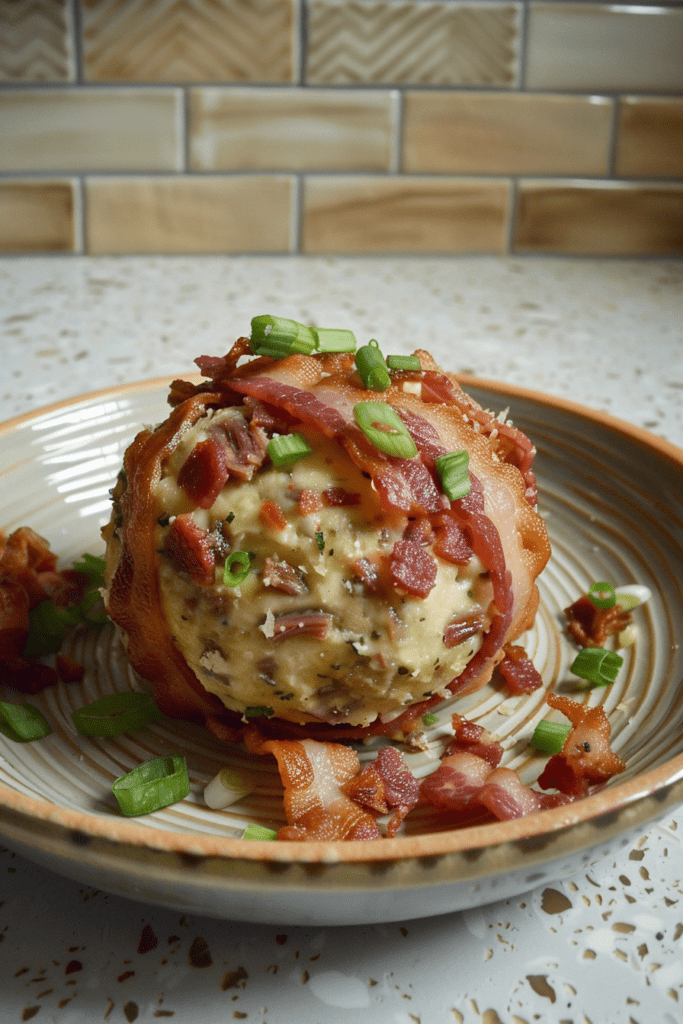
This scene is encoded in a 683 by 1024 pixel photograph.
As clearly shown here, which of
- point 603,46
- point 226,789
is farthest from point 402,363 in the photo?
point 603,46

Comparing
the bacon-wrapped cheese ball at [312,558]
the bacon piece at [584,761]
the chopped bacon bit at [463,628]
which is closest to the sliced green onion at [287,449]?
the bacon-wrapped cheese ball at [312,558]

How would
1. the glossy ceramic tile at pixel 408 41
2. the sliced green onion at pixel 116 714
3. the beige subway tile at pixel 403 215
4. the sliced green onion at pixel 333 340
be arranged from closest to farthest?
the sliced green onion at pixel 116 714 → the sliced green onion at pixel 333 340 → the glossy ceramic tile at pixel 408 41 → the beige subway tile at pixel 403 215

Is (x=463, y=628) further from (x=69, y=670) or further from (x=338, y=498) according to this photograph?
(x=69, y=670)

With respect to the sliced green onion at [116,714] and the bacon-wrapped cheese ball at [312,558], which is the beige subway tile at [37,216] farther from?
the sliced green onion at [116,714]

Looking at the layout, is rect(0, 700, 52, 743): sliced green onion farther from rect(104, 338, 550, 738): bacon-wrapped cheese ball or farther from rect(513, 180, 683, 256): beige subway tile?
rect(513, 180, 683, 256): beige subway tile

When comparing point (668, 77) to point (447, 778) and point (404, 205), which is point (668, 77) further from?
point (447, 778)

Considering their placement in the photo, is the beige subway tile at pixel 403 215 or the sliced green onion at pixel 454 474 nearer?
the sliced green onion at pixel 454 474

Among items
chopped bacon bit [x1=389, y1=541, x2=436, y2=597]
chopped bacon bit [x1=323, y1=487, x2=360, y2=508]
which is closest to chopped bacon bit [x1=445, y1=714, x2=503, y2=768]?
chopped bacon bit [x1=389, y1=541, x2=436, y2=597]
